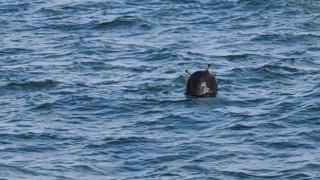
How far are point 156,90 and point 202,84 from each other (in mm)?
1697

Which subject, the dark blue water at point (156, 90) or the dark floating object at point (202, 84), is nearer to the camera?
the dark blue water at point (156, 90)

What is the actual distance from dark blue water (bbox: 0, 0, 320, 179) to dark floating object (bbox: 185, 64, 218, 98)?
0.33 m

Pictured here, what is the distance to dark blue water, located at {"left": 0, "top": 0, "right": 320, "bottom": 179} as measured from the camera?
27125 millimetres

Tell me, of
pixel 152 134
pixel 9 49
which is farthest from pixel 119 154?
pixel 9 49

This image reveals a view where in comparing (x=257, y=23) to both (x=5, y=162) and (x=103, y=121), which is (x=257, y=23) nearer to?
(x=103, y=121)

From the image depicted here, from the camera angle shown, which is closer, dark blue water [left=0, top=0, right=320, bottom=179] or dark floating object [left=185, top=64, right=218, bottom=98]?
dark blue water [left=0, top=0, right=320, bottom=179]

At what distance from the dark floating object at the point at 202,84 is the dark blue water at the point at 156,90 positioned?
0.33 metres

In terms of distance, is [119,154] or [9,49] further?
[9,49]

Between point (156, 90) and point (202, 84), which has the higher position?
point (202, 84)

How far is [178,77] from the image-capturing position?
3447 cm

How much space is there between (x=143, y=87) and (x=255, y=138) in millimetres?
5675

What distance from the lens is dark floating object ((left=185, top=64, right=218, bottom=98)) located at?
105ft

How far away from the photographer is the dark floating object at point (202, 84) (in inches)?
1266

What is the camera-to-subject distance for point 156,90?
33281 millimetres
